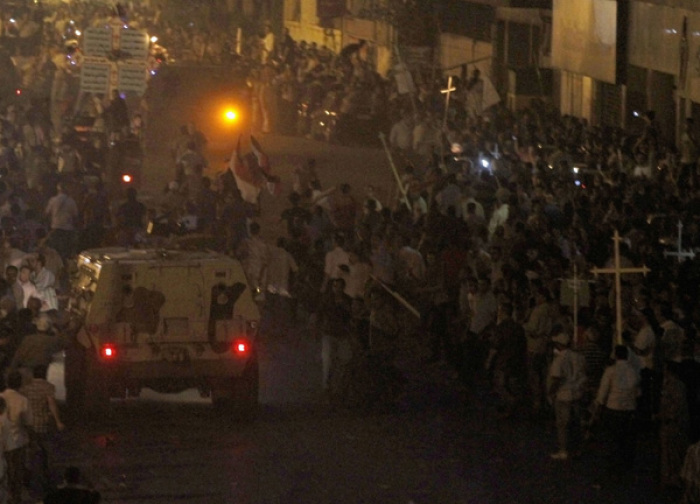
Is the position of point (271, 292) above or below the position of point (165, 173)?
below

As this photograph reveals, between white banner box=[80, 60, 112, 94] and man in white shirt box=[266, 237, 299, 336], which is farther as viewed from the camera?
white banner box=[80, 60, 112, 94]

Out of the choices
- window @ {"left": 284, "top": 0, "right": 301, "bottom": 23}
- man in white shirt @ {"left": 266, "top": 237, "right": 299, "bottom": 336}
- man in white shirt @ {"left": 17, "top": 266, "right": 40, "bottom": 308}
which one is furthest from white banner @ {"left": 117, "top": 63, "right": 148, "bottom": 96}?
window @ {"left": 284, "top": 0, "right": 301, "bottom": 23}

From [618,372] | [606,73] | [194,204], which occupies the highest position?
[606,73]

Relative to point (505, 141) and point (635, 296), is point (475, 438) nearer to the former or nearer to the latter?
point (635, 296)

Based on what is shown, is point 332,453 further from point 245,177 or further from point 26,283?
point 245,177

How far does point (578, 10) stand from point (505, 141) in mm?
5596

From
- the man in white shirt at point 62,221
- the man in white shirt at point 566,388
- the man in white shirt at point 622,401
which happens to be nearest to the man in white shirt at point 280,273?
the man in white shirt at point 62,221

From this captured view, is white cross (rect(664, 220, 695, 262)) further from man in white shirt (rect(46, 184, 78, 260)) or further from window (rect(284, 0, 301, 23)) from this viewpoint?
window (rect(284, 0, 301, 23))

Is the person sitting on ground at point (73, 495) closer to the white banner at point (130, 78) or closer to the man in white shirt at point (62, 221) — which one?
the man in white shirt at point (62, 221)

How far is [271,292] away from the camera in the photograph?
2178cm

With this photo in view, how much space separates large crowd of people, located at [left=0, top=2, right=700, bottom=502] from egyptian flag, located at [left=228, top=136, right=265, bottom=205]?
0.75ft

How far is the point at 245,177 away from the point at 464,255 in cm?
640

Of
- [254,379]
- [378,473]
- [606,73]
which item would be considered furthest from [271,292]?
[606,73]

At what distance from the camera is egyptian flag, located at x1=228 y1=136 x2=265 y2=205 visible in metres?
26.5
